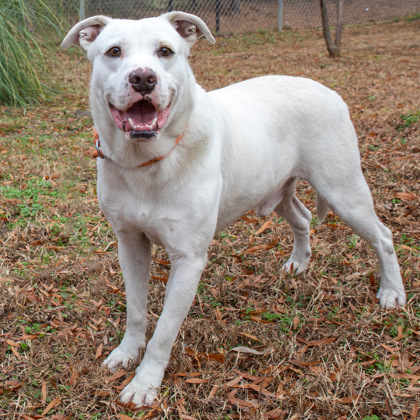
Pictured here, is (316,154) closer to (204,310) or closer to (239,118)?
(239,118)

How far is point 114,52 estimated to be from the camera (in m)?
2.37

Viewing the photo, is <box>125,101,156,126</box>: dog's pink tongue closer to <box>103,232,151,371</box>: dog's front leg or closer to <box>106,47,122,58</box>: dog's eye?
<box>106,47,122,58</box>: dog's eye

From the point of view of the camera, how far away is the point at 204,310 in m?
3.36

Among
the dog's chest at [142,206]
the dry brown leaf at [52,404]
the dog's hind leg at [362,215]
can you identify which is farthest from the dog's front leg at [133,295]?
the dog's hind leg at [362,215]

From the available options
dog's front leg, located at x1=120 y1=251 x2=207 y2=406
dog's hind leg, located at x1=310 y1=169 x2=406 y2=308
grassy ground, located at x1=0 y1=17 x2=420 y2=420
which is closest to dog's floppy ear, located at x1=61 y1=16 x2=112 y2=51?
dog's front leg, located at x1=120 y1=251 x2=207 y2=406

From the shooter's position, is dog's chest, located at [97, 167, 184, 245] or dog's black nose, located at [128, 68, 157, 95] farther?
dog's chest, located at [97, 167, 184, 245]

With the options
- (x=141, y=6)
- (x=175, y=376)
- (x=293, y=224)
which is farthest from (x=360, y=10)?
(x=175, y=376)

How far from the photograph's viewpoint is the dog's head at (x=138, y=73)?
7.28 ft

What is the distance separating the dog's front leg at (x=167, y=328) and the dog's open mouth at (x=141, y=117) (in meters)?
0.67

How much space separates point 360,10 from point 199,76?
40.5 ft

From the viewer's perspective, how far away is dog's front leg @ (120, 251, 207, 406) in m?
2.56

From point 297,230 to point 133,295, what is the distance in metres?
1.40

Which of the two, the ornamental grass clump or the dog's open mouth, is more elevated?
the dog's open mouth

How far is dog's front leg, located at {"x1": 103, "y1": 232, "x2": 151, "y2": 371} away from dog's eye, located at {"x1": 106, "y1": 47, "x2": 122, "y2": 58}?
3.00 ft
